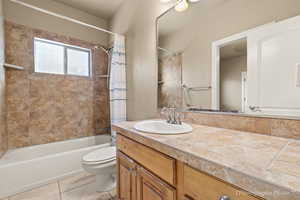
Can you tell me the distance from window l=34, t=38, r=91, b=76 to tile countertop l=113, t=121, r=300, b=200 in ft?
7.73

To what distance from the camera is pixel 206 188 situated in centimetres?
55

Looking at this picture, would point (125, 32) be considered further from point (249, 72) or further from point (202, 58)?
point (249, 72)

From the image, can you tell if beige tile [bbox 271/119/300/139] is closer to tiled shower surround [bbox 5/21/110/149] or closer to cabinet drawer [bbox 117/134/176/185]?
cabinet drawer [bbox 117/134/176/185]

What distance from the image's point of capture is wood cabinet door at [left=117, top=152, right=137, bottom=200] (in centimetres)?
106

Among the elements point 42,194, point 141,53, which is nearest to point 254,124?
point 141,53

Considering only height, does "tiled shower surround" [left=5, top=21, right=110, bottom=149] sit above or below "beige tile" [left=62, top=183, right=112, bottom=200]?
above

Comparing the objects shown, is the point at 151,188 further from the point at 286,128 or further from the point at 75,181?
the point at 75,181

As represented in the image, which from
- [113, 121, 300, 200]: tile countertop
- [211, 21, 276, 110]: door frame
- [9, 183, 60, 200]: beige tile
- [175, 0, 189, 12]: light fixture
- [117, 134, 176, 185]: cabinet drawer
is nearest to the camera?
[113, 121, 300, 200]: tile countertop

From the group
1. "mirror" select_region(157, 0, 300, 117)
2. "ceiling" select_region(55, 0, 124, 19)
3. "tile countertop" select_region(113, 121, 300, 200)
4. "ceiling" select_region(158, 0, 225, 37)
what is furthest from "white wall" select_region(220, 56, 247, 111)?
"ceiling" select_region(55, 0, 124, 19)

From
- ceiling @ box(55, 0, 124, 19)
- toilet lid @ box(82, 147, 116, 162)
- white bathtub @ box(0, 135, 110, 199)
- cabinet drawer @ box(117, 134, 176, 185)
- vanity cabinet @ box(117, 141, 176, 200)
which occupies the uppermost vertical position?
ceiling @ box(55, 0, 124, 19)

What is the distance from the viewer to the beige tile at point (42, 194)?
157 centimetres

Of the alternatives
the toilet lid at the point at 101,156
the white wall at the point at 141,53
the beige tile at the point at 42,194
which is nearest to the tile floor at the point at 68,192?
the beige tile at the point at 42,194

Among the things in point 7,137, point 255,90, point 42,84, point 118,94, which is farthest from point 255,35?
point 7,137

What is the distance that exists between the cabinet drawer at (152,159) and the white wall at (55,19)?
226 centimetres
